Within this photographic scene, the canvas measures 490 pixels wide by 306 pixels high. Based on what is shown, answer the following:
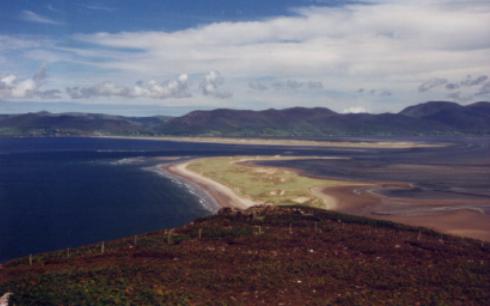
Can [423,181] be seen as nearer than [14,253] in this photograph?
No

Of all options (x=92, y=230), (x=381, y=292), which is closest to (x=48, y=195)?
(x=92, y=230)

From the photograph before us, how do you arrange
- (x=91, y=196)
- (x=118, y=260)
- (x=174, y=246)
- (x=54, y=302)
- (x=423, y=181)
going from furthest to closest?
1. (x=423, y=181)
2. (x=91, y=196)
3. (x=174, y=246)
4. (x=118, y=260)
5. (x=54, y=302)

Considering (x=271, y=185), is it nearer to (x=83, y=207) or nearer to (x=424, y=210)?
(x=424, y=210)

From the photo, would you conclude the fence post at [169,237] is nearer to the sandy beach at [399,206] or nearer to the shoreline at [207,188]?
the shoreline at [207,188]

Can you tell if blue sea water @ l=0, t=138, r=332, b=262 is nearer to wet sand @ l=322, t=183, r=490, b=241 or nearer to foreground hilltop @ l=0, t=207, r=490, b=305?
wet sand @ l=322, t=183, r=490, b=241

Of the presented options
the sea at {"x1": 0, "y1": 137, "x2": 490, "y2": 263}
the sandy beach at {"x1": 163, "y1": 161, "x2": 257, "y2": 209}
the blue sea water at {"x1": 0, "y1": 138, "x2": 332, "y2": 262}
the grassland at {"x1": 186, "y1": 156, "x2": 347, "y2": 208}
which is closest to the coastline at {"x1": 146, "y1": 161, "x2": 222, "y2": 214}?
the sandy beach at {"x1": 163, "y1": 161, "x2": 257, "y2": 209}

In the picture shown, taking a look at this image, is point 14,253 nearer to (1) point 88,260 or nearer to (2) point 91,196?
(1) point 88,260

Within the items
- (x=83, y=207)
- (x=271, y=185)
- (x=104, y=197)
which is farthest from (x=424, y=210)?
(x=104, y=197)
